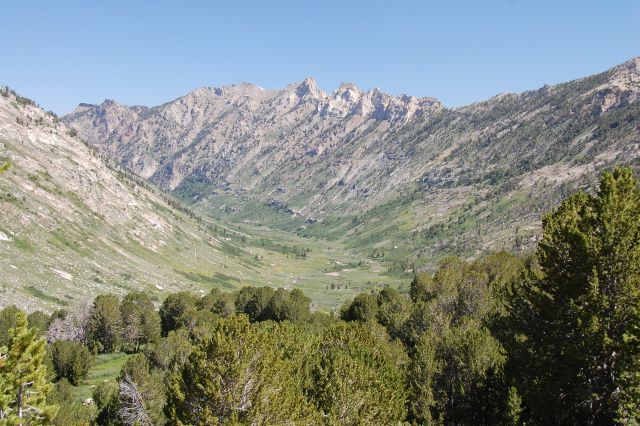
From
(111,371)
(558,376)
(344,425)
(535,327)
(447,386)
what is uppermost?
(535,327)

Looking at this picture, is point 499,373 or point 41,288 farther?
point 41,288

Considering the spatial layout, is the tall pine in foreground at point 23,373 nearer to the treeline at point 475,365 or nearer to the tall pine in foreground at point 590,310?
the treeline at point 475,365

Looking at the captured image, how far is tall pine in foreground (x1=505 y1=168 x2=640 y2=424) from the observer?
32594 millimetres

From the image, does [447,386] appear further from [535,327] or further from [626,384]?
[626,384]

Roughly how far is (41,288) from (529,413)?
167 metres

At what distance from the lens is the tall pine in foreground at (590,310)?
32594mm

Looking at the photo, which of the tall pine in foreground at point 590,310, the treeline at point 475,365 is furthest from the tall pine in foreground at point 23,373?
the tall pine in foreground at point 590,310

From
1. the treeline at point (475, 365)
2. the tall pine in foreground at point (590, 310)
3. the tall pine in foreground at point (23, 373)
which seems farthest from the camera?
the tall pine in foreground at point (590, 310)

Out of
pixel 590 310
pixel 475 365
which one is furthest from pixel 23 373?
pixel 475 365

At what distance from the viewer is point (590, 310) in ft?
109

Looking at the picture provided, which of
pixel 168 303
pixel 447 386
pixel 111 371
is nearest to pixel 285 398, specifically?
pixel 447 386

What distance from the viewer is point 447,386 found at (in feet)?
201

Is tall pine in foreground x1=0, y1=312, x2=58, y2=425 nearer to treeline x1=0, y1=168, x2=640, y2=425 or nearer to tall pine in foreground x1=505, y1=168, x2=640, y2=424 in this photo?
treeline x1=0, y1=168, x2=640, y2=425

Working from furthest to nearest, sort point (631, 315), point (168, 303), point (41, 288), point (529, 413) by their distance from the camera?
point (41, 288), point (168, 303), point (529, 413), point (631, 315)
